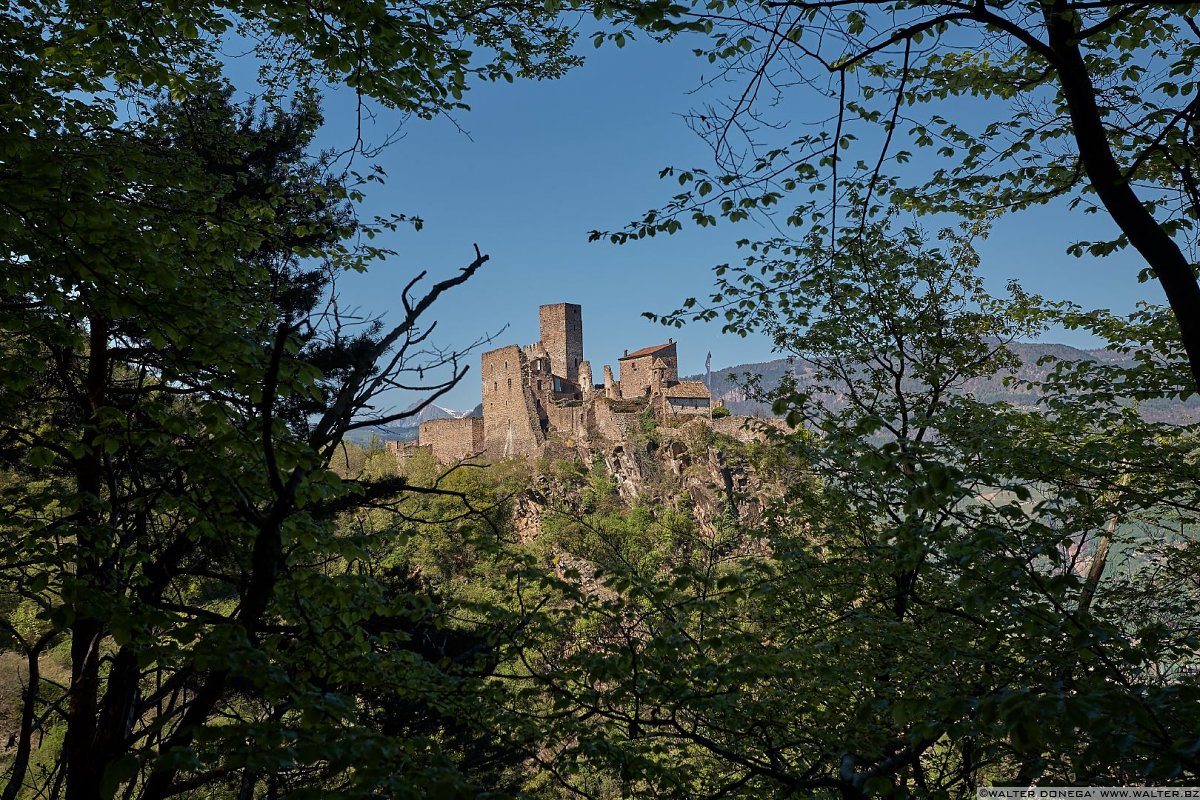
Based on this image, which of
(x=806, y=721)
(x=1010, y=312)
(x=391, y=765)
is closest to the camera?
(x=391, y=765)

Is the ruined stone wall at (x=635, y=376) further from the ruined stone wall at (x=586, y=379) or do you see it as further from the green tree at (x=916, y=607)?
the green tree at (x=916, y=607)

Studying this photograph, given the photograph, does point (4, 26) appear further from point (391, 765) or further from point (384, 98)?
point (391, 765)

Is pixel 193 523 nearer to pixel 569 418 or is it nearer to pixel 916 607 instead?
pixel 916 607

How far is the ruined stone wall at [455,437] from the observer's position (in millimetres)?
53906

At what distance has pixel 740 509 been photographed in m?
40.3

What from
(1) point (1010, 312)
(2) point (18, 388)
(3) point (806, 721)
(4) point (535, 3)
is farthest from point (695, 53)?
(1) point (1010, 312)

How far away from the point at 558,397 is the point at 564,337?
17.4 feet

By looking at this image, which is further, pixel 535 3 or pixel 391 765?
pixel 535 3

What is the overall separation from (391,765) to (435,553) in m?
35.7

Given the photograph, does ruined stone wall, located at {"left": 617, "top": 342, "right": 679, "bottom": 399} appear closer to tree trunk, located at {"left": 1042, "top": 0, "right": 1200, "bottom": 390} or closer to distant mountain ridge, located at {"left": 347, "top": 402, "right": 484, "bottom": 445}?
distant mountain ridge, located at {"left": 347, "top": 402, "right": 484, "bottom": 445}

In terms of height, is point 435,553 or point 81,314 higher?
point 81,314

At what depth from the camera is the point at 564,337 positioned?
56.6 meters

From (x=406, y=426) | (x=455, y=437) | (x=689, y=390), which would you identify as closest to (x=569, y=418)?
(x=689, y=390)

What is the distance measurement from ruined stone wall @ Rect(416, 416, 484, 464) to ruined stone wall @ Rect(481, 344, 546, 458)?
1344 mm
